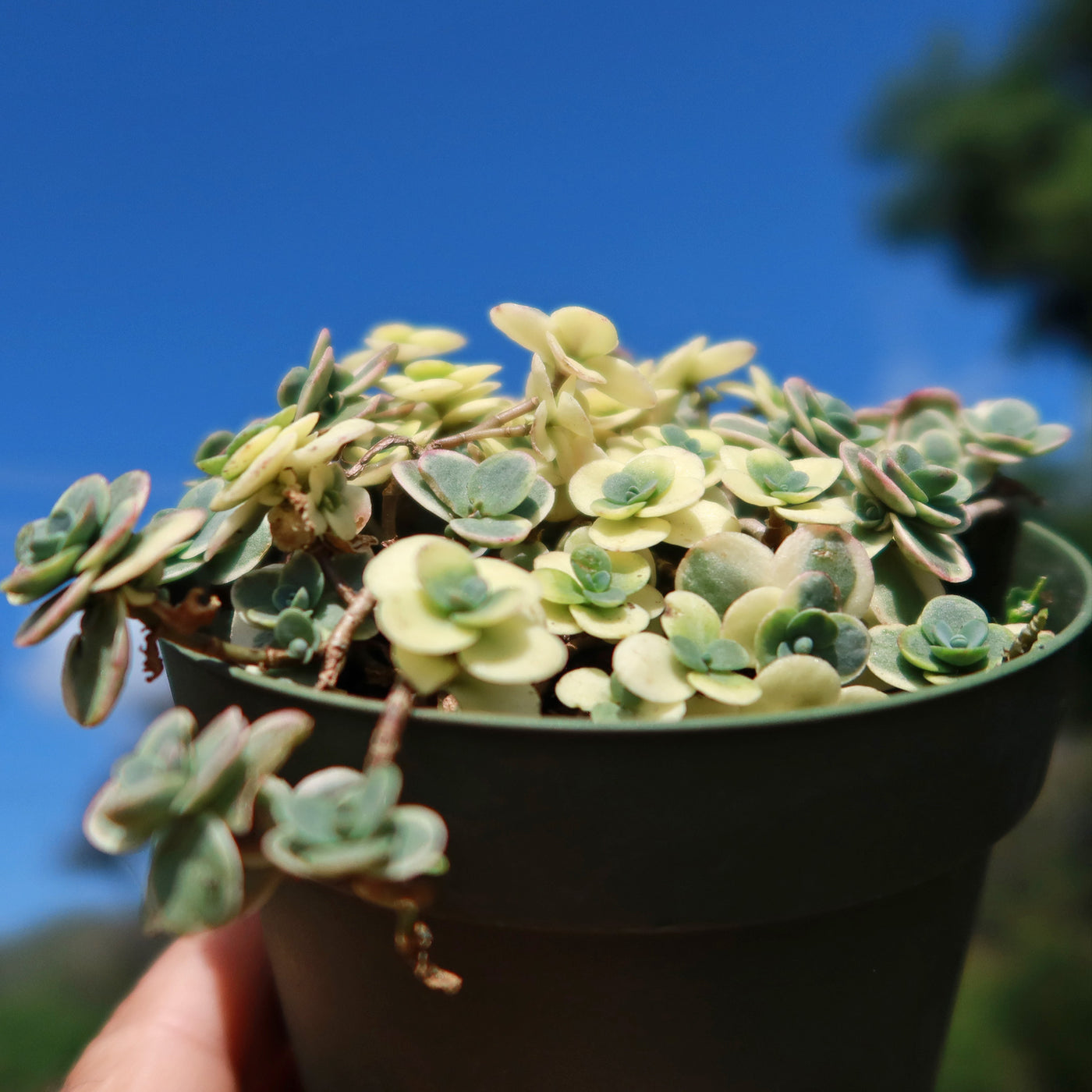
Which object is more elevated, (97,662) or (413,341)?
(413,341)

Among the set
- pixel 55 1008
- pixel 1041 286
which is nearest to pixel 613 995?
pixel 55 1008

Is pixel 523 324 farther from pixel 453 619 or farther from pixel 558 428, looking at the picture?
pixel 453 619

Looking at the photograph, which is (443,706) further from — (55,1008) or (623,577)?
(55,1008)

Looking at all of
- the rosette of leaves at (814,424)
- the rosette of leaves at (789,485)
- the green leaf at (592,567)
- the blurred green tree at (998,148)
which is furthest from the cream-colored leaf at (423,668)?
the blurred green tree at (998,148)

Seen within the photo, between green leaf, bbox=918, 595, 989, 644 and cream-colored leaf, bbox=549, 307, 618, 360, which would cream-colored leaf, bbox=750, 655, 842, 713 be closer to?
green leaf, bbox=918, 595, 989, 644

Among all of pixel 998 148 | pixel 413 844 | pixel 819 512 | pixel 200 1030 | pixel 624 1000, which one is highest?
pixel 998 148

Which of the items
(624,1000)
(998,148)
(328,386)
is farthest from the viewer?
(998,148)

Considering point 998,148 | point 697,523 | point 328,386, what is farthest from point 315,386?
point 998,148
